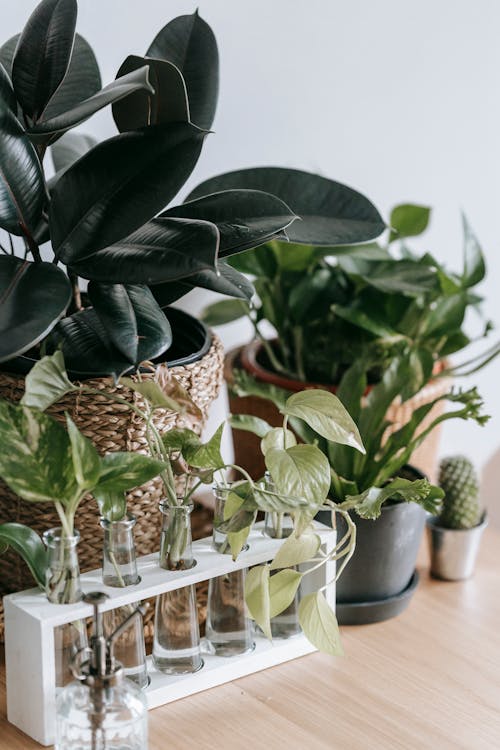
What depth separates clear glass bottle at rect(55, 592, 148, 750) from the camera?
82 cm

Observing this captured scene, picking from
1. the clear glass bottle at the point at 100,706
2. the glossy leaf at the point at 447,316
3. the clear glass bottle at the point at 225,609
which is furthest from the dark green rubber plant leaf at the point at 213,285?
the glossy leaf at the point at 447,316

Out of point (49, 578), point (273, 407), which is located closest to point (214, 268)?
point (49, 578)

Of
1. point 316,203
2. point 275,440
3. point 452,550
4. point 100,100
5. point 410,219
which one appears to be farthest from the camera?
point 410,219

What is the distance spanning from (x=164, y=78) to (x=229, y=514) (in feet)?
1.40

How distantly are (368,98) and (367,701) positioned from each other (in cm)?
99

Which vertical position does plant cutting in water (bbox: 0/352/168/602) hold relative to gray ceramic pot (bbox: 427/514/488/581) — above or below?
above

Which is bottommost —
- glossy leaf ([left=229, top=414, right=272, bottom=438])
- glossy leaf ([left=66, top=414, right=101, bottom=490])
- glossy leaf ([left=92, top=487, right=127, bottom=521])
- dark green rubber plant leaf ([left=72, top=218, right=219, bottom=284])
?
glossy leaf ([left=92, top=487, right=127, bottom=521])

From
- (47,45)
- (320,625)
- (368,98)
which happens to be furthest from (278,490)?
(368,98)

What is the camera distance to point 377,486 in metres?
1.19

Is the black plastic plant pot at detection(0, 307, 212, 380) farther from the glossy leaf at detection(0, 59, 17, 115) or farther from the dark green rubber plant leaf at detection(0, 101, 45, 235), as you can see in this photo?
the glossy leaf at detection(0, 59, 17, 115)

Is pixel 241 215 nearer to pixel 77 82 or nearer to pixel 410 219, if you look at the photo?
pixel 77 82

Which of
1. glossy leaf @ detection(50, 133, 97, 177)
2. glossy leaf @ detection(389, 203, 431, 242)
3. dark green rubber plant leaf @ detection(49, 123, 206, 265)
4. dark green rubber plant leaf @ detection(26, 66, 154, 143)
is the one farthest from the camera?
glossy leaf @ detection(389, 203, 431, 242)

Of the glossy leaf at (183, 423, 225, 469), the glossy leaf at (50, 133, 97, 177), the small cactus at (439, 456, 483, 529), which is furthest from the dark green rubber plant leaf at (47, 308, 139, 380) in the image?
the small cactus at (439, 456, 483, 529)

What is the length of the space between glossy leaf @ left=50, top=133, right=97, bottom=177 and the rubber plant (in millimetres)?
105
